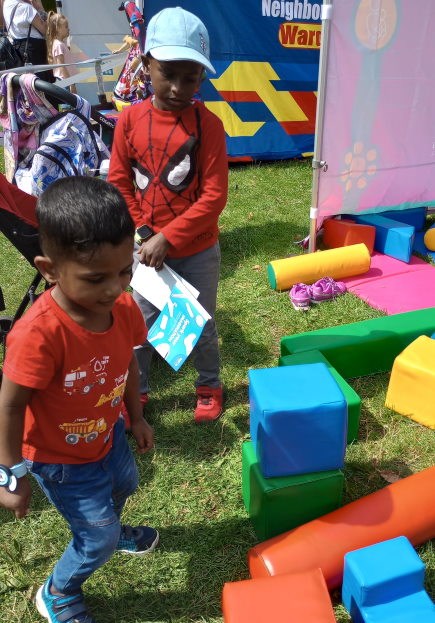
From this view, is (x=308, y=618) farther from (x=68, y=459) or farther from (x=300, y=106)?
(x=300, y=106)

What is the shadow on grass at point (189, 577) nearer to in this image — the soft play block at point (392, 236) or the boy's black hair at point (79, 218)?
the boy's black hair at point (79, 218)

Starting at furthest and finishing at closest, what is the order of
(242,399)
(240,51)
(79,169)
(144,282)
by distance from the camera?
1. (240,51)
2. (79,169)
3. (242,399)
4. (144,282)

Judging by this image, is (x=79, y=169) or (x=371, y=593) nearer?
(x=371, y=593)

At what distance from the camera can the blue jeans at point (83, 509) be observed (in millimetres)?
1541

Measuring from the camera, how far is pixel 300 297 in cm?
363

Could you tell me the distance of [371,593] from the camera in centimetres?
158

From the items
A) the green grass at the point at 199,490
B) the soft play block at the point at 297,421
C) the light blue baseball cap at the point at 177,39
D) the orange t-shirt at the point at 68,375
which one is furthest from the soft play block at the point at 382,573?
the light blue baseball cap at the point at 177,39

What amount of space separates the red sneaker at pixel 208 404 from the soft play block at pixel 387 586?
3.72ft

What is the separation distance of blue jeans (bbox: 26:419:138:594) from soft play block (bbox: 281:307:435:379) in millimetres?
1439

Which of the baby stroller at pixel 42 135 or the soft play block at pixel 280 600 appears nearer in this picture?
the soft play block at pixel 280 600

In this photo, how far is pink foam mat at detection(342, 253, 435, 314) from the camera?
3734 millimetres

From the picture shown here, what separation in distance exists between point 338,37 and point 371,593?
3647mm

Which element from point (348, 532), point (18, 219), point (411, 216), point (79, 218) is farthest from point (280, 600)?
point (411, 216)

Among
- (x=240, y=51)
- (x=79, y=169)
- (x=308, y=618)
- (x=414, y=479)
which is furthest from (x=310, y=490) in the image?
(x=240, y=51)
